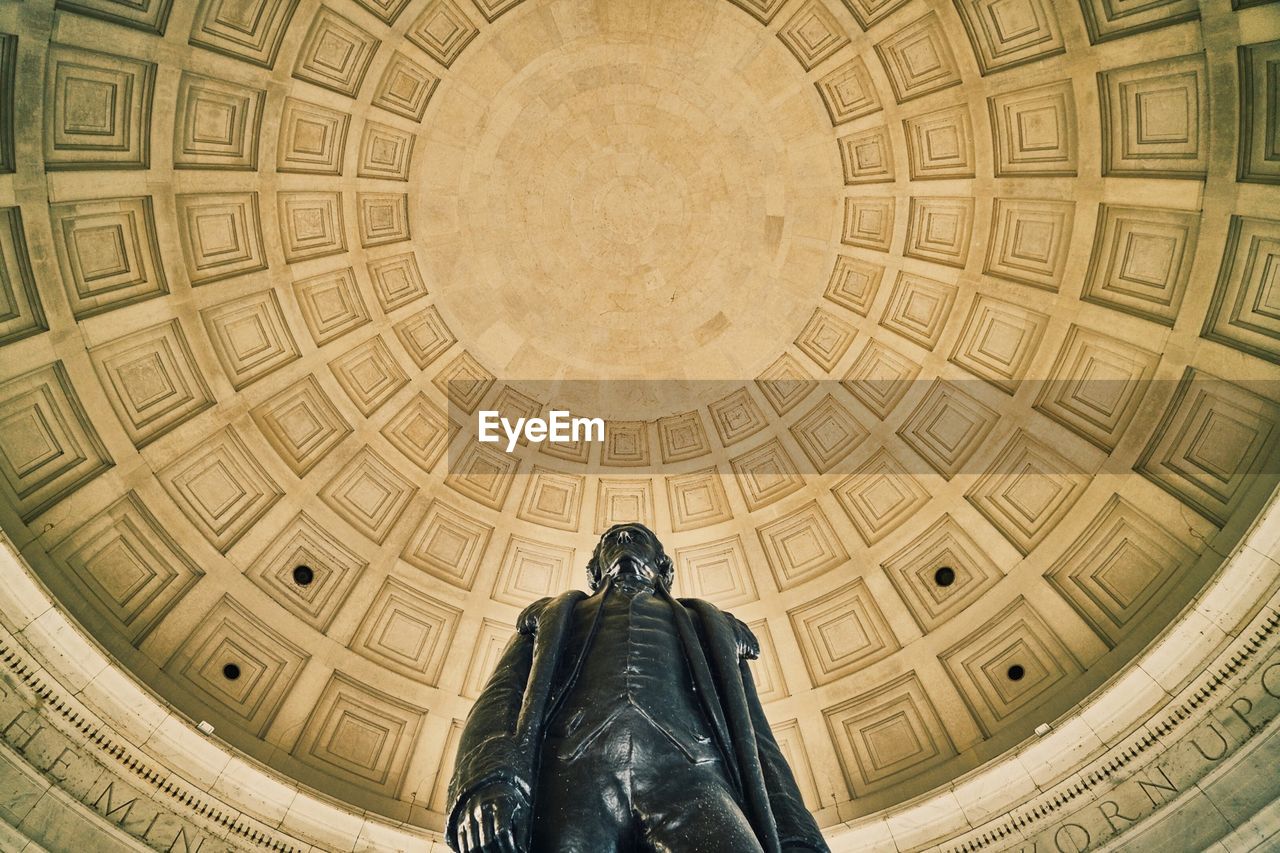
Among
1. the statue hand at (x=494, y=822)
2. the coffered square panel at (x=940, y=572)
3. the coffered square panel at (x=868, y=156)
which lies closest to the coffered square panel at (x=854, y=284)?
the coffered square panel at (x=868, y=156)

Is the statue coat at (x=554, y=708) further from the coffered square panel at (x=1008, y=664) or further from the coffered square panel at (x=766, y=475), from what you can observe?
the coffered square panel at (x=766, y=475)

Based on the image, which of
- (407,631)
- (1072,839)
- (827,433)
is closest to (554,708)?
(1072,839)

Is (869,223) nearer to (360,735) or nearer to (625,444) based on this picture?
(625,444)

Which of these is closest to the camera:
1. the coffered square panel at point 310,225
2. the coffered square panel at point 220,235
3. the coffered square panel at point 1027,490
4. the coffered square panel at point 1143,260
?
the coffered square panel at point 1143,260

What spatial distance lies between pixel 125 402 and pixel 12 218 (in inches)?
124

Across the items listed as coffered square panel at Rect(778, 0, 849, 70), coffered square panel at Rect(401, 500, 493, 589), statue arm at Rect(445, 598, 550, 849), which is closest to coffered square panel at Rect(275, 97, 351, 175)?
coffered square panel at Rect(401, 500, 493, 589)

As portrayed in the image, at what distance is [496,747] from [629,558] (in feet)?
7.22

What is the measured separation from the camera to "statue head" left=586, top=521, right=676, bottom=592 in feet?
18.9

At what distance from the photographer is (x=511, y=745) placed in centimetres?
380

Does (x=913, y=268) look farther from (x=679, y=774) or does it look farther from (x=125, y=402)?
(x=125, y=402)

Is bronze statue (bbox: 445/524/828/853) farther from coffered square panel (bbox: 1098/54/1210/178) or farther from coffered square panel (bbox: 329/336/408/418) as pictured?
coffered square panel (bbox: 329/336/408/418)

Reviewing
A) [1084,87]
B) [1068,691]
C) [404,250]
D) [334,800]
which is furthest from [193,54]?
[1068,691]

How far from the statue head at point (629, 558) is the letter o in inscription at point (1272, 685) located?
8.00 meters

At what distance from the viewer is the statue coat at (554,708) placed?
3.66 m
